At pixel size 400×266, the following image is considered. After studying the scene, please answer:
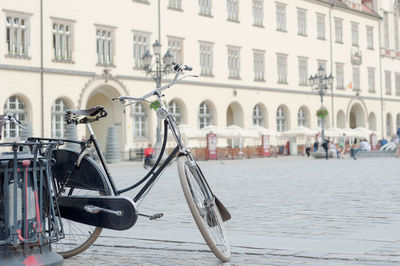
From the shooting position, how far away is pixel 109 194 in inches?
218

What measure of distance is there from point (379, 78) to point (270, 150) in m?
21.1

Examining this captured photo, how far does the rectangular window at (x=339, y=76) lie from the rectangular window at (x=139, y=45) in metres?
21.3

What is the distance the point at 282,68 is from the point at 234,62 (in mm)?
5766

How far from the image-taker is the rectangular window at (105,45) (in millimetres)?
36000

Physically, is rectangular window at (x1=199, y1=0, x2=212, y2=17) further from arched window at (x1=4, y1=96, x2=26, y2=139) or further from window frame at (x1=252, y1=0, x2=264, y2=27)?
arched window at (x1=4, y1=96, x2=26, y2=139)

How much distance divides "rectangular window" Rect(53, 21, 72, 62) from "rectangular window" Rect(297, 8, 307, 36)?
21.5 metres

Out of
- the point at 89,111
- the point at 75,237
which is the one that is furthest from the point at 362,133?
the point at 89,111

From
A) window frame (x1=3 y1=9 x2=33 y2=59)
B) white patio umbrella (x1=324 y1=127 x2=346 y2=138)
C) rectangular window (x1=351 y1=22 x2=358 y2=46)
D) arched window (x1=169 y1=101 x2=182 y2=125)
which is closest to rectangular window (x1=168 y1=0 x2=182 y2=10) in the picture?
arched window (x1=169 y1=101 x2=182 y2=125)

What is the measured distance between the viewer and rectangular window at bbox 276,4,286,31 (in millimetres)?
48416

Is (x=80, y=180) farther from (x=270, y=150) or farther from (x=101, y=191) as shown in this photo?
(x=270, y=150)

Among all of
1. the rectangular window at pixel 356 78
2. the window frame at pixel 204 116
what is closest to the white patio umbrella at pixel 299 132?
the window frame at pixel 204 116

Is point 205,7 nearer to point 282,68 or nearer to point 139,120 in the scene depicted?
point 139,120

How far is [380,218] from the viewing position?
27.1 ft

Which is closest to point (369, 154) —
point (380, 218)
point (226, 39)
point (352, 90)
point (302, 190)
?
point (226, 39)
